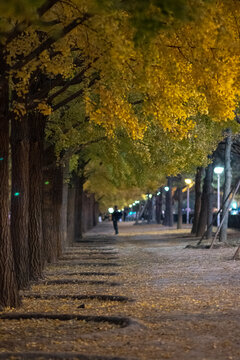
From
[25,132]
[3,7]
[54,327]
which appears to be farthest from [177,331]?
[25,132]

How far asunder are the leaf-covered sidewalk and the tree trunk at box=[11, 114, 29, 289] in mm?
735

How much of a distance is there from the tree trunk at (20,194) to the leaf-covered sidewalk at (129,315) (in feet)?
2.41

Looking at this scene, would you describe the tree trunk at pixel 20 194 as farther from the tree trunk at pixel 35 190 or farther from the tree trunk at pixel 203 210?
the tree trunk at pixel 203 210

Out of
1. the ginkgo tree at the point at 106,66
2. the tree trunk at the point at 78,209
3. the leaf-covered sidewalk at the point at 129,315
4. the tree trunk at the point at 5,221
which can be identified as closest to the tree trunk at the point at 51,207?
the leaf-covered sidewalk at the point at 129,315

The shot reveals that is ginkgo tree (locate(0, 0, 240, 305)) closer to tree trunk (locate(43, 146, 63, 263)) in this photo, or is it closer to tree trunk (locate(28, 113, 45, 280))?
tree trunk (locate(28, 113, 45, 280))

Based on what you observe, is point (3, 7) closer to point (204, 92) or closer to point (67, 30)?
point (67, 30)

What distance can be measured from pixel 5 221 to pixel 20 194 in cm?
334

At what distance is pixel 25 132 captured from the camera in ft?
52.7

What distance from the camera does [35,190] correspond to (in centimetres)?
1861

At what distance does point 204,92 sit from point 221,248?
16501 millimetres

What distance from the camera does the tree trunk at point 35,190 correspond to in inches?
715

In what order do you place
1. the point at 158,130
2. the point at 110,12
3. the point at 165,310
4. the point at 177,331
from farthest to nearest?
the point at 158,130
the point at 165,310
the point at 177,331
the point at 110,12

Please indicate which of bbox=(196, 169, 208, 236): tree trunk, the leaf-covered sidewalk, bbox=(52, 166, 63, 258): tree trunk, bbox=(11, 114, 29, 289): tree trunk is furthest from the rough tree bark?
bbox=(11, 114, 29, 289): tree trunk

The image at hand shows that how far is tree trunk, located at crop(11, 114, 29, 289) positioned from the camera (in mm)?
15992
